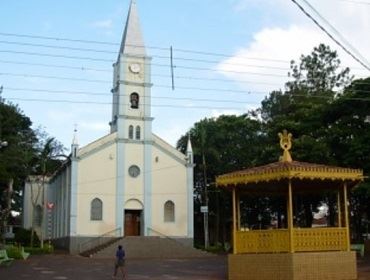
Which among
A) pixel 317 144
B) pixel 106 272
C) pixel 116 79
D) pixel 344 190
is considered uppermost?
pixel 116 79

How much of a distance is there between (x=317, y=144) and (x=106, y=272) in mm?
15460

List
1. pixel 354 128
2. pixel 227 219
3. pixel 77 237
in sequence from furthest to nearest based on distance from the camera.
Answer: pixel 227 219 → pixel 77 237 → pixel 354 128

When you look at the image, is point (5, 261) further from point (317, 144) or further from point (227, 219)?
point (227, 219)

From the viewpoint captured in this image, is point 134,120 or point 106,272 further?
point 134,120

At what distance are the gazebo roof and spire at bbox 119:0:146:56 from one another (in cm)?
3010

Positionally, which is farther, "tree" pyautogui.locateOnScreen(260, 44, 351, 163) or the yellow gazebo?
"tree" pyautogui.locateOnScreen(260, 44, 351, 163)

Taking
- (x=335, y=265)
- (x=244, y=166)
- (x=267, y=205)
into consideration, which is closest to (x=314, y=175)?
(x=335, y=265)

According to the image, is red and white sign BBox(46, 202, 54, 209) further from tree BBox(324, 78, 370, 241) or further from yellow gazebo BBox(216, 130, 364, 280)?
yellow gazebo BBox(216, 130, 364, 280)

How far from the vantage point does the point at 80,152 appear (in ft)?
151

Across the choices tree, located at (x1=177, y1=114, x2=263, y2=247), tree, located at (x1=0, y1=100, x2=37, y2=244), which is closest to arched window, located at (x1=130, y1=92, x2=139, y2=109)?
tree, located at (x1=177, y1=114, x2=263, y2=247)

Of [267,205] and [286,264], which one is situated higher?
[267,205]

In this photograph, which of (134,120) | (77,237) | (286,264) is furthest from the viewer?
(134,120)

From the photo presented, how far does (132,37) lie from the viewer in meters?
49.9

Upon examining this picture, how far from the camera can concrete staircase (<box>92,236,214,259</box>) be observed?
41.7 meters
